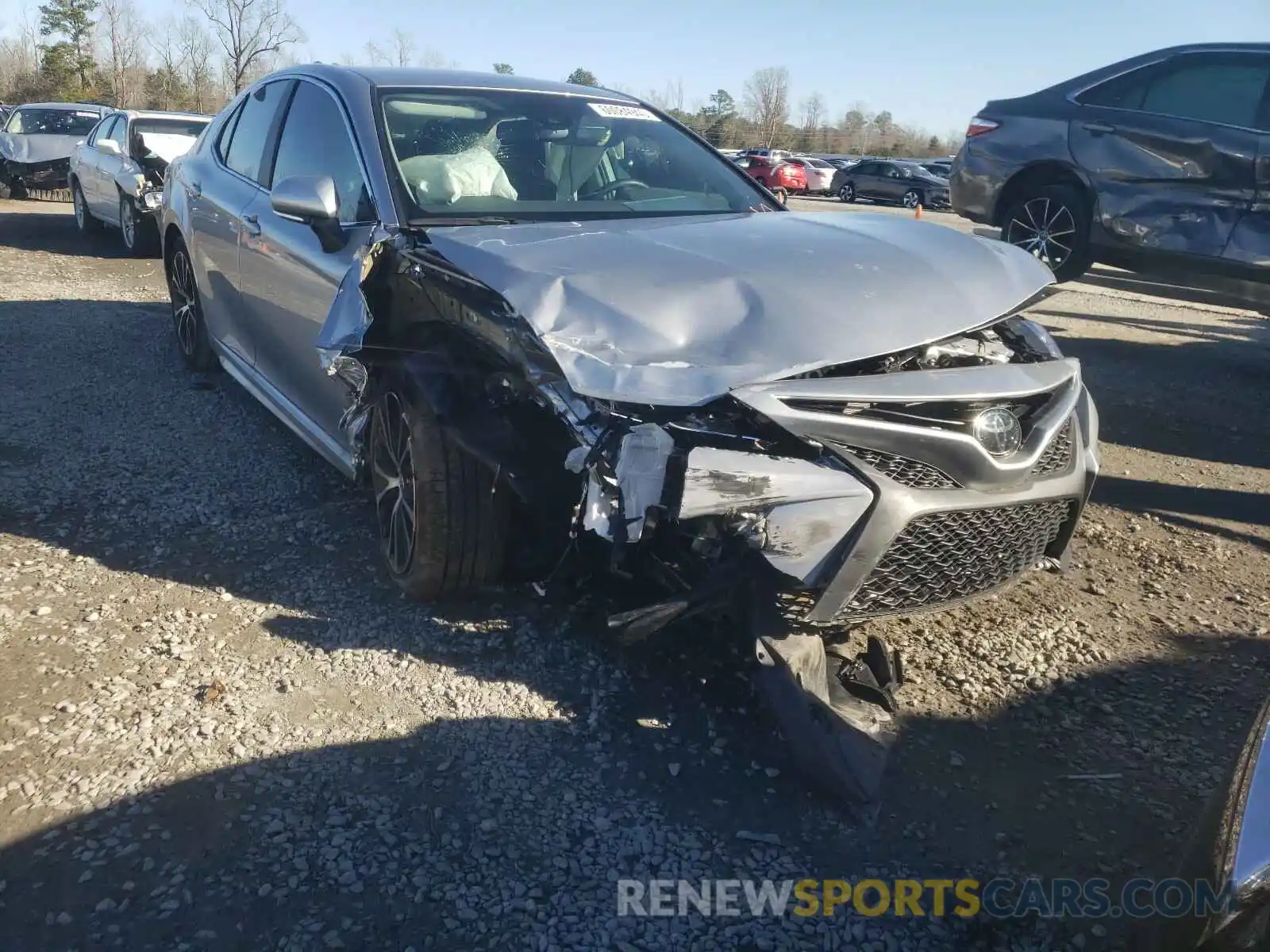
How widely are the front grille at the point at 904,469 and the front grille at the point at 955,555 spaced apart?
3.4 inches

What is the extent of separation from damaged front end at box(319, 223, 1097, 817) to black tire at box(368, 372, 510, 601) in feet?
0.49

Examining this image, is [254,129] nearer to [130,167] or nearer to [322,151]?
[322,151]

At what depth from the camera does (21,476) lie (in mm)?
4691

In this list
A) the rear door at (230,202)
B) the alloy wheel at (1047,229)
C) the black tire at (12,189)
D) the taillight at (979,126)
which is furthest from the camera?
the black tire at (12,189)

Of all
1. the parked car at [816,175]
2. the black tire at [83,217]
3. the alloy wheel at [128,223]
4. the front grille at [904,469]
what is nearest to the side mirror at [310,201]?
the front grille at [904,469]

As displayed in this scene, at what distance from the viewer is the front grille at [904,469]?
2.62 m

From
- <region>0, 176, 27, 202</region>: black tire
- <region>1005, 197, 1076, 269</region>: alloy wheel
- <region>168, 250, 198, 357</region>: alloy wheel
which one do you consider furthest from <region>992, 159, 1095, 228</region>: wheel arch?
<region>0, 176, 27, 202</region>: black tire

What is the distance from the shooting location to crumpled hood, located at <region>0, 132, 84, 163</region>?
613 inches

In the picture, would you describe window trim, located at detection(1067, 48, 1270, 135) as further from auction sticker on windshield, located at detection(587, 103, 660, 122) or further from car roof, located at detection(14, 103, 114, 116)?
car roof, located at detection(14, 103, 114, 116)

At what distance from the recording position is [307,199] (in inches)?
141

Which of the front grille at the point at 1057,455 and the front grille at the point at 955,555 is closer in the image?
the front grille at the point at 955,555

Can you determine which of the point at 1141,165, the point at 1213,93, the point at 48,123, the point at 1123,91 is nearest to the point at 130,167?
the point at 48,123

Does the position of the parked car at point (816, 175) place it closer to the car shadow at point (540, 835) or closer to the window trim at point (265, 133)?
the window trim at point (265, 133)

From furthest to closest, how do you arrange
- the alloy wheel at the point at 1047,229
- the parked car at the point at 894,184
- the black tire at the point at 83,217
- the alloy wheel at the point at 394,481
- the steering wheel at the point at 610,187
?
the parked car at the point at 894,184 → the black tire at the point at 83,217 → the alloy wheel at the point at 1047,229 → the steering wheel at the point at 610,187 → the alloy wheel at the point at 394,481
